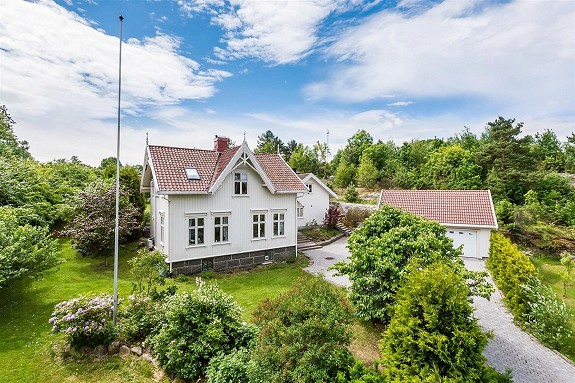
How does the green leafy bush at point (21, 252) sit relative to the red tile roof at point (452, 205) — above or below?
below

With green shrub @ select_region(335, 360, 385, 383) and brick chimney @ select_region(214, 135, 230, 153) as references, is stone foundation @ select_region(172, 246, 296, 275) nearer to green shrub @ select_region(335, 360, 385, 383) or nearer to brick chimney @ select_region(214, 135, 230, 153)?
brick chimney @ select_region(214, 135, 230, 153)

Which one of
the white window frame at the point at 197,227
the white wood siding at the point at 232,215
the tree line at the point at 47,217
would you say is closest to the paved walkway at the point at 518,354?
the white wood siding at the point at 232,215

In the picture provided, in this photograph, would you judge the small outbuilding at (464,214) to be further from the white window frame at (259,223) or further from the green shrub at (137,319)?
the green shrub at (137,319)

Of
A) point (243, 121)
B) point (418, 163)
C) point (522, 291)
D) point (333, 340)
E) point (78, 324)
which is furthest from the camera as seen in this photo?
point (418, 163)

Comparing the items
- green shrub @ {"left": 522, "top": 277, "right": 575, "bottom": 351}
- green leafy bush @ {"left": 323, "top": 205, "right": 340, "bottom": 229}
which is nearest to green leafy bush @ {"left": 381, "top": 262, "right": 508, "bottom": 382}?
green shrub @ {"left": 522, "top": 277, "right": 575, "bottom": 351}

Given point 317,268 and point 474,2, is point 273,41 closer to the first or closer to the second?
point 474,2

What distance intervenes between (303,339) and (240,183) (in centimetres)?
1172

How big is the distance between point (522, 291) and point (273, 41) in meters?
15.5

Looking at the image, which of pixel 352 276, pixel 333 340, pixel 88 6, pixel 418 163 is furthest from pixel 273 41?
pixel 418 163

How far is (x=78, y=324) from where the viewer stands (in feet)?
26.0

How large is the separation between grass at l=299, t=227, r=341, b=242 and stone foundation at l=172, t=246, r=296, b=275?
5.71 metres

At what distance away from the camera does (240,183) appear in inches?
647

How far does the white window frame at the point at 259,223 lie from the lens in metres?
17.0

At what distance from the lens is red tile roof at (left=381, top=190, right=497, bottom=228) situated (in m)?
18.8
